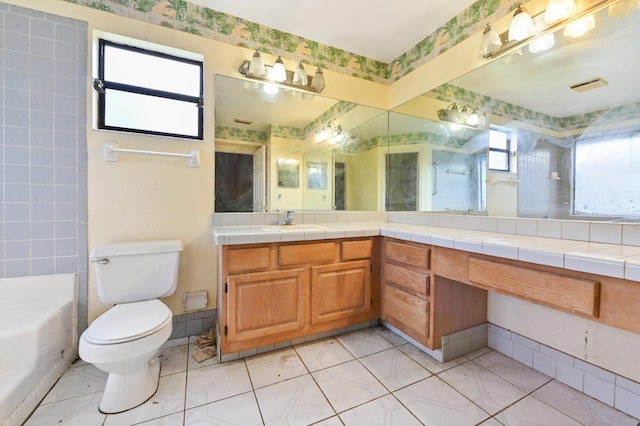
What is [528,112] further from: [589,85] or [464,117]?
[464,117]

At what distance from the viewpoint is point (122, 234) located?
1.74 m

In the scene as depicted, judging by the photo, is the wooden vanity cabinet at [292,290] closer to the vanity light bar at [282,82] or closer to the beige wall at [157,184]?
the beige wall at [157,184]

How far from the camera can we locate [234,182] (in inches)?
80.4

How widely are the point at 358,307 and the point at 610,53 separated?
1.97m

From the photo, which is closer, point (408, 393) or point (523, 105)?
point (408, 393)

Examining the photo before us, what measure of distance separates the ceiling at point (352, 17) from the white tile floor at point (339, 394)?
7.88 ft

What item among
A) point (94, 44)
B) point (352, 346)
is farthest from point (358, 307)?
point (94, 44)

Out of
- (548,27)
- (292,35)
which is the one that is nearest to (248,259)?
(292,35)

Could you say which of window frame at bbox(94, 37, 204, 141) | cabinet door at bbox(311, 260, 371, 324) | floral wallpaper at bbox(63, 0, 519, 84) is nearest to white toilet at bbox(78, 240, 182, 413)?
window frame at bbox(94, 37, 204, 141)

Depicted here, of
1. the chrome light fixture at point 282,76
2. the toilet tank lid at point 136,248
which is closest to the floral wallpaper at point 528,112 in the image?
the chrome light fixture at point 282,76

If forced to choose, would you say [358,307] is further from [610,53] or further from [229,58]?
[229,58]

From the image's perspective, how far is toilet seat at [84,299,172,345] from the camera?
3.86 ft

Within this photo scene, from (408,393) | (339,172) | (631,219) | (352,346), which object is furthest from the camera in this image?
(339,172)

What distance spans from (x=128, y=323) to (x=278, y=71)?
1.94 meters
